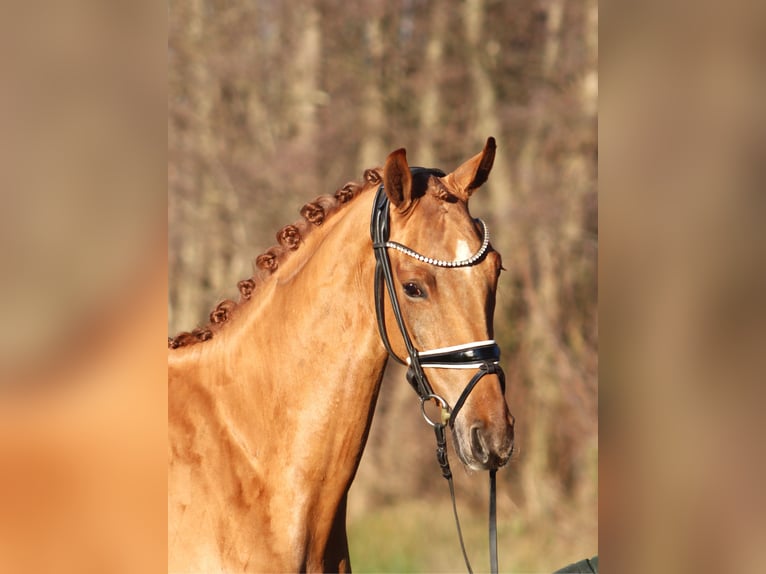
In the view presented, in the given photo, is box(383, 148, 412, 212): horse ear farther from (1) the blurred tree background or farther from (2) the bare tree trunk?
(2) the bare tree trunk

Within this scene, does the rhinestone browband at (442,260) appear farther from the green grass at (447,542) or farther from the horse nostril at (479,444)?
the green grass at (447,542)

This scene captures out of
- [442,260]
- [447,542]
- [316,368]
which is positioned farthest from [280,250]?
[447,542]

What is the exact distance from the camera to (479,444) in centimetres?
217

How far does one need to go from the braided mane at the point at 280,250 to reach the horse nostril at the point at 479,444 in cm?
84

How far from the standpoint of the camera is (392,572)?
6.14 metres

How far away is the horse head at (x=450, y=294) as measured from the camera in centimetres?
218
